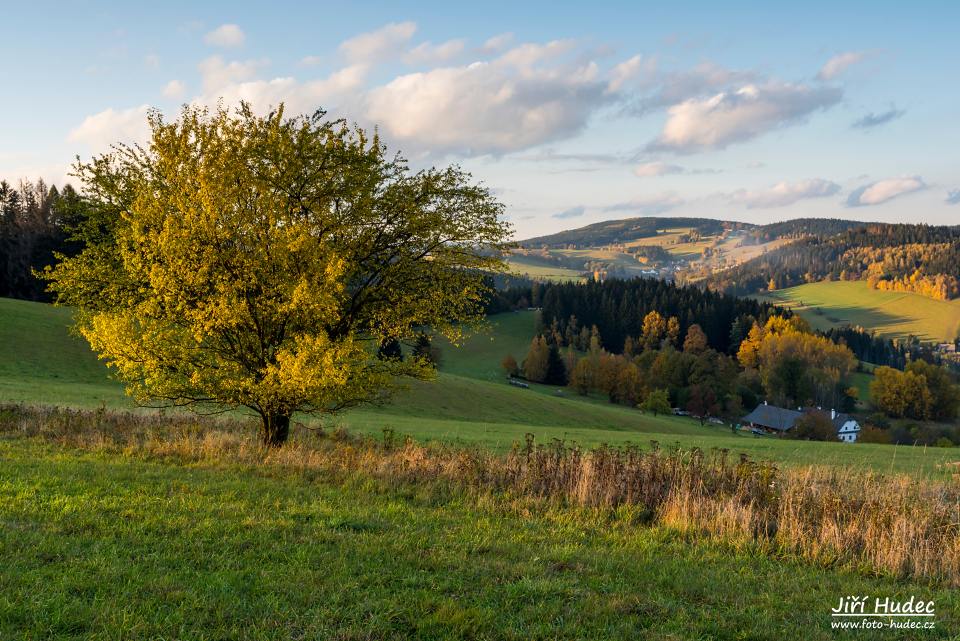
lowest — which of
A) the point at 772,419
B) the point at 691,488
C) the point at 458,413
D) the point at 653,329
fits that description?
the point at 772,419

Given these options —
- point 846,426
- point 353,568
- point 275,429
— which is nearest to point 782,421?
point 846,426

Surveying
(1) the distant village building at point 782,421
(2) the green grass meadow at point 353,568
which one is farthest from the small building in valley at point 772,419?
(2) the green grass meadow at point 353,568

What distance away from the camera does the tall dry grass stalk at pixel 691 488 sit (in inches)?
409

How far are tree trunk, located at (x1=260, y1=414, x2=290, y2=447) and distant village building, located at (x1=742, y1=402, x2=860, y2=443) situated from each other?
303 feet

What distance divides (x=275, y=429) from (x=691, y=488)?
12502mm

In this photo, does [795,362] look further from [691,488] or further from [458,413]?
[691,488]

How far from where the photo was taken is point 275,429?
18828 millimetres

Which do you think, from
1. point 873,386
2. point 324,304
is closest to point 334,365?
point 324,304

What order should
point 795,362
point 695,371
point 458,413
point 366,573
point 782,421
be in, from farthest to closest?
point 795,362
point 695,371
point 782,421
point 458,413
point 366,573

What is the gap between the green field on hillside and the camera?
6.59 meters

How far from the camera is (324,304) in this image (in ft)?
51.0

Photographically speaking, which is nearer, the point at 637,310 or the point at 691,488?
the point at 691,488

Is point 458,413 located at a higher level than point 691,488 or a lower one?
lower

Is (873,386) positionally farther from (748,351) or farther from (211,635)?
(211,635)
